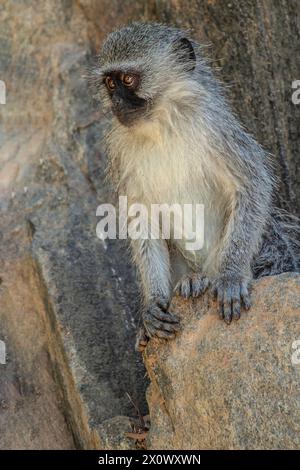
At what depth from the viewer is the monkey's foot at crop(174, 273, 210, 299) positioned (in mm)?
5988

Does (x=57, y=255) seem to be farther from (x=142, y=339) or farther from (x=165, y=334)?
(x=165, y=334)

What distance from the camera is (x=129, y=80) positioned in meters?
6.41

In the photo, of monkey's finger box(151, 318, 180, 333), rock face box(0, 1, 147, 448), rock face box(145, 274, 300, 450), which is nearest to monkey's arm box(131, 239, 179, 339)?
monkey's finger box(151, 318, 180, 333)

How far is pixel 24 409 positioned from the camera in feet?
23.7

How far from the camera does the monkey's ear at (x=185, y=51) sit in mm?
6723

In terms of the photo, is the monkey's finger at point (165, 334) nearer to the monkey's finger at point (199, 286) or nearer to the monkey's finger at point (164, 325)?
the monkey's finger at point (164, 325)

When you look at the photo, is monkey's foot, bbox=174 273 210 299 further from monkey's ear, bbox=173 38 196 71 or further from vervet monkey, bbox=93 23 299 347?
monkey's ear, bbox=173 38 196 71

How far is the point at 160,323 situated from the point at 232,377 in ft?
2.60

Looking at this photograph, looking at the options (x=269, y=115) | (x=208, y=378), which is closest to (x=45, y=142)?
(x=269, y=115)

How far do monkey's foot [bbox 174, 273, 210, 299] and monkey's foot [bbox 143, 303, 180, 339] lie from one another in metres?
0.16

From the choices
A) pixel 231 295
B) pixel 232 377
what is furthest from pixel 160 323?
pixel 232 377

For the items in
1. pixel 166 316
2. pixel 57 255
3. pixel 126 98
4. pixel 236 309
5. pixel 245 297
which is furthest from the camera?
pixel 57 255
